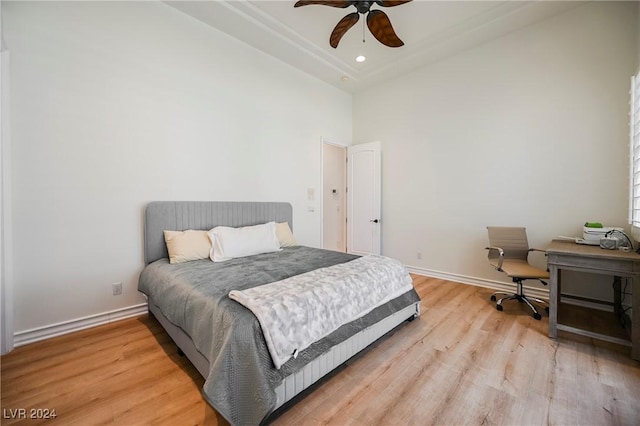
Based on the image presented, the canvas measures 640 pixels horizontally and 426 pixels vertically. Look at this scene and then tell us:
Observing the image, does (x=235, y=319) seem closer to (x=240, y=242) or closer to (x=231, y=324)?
(x=231, y=324)

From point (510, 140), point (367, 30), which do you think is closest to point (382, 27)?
point (367, 30)

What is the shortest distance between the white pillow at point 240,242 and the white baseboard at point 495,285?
8.22ft

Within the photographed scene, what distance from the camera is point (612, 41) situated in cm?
275

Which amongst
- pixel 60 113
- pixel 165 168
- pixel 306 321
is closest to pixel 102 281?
pixel 165 168

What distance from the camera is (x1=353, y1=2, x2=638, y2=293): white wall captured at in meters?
2.79

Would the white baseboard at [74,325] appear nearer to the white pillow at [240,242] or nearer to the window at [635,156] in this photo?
the white pillow at [240,242]

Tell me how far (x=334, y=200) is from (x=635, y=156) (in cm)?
440

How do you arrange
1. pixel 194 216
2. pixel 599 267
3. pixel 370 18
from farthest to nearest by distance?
1. pixel 194 216
2. pixel 370 18
3. pixel 599 267

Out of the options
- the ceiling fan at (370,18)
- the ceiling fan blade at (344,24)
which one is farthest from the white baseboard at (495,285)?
the ceiling fan blade at (344,24)

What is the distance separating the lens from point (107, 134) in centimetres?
253

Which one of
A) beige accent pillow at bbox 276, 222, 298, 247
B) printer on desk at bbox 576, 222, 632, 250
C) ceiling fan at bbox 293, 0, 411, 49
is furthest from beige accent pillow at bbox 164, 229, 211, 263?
printer on desk at bbox 576, 222, 632, 250

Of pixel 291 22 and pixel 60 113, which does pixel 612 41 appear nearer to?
pixel 291 22

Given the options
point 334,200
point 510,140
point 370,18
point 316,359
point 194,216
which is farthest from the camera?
point 334,200

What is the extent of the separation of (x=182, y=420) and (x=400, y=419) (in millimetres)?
1200
